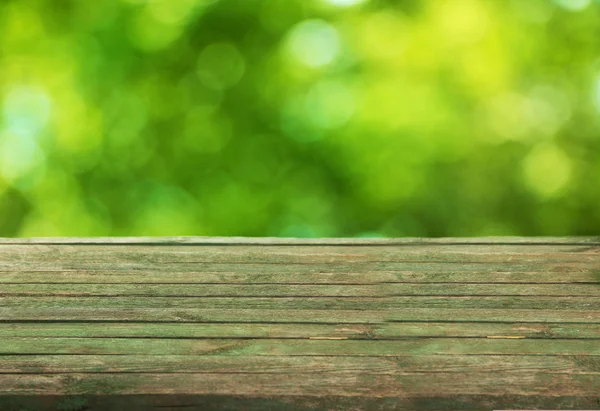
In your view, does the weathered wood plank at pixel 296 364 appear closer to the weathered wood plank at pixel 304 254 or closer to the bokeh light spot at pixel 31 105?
the weathered wood plank at pixel 304 254

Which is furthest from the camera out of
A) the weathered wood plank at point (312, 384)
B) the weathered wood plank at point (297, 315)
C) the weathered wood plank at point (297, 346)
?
the weathered wood plank at point (297, 315)

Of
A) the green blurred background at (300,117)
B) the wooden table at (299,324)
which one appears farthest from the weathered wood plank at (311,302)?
the green blurred background at (300,117)

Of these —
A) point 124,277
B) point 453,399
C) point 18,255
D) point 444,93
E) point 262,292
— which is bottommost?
point 453,399

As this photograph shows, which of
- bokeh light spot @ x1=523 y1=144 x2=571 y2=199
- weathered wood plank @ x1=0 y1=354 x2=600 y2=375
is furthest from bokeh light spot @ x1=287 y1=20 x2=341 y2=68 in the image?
weathered wood plank @ x1=0 y1=354 x2=600 y2=375

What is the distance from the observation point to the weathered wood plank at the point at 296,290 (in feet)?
4.93

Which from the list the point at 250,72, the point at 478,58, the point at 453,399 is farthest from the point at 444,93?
the point at 453,399

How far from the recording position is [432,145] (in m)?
2.57

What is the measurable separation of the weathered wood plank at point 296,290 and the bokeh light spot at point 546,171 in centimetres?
106

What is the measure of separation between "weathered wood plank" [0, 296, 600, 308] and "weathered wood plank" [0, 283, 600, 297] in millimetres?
20

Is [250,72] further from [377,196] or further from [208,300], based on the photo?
[208,300]

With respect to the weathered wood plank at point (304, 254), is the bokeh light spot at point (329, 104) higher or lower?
higher

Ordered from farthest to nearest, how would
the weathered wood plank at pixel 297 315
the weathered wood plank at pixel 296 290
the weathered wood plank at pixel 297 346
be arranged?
the weathered wood plank at pixel 296 290
the weathered wood plank at pixel 297 315
the weathered wood plank at pixel 297 346

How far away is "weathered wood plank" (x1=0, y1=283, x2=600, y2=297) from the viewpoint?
1504mm

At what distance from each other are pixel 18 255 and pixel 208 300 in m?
0.49
